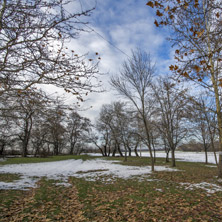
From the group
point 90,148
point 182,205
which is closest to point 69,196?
point 182,205

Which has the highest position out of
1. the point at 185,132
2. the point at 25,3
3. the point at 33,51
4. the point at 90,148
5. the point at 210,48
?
the point at 210,48

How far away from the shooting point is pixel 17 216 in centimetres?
378

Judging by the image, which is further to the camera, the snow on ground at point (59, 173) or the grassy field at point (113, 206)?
the snow on ground at point (59, 173)

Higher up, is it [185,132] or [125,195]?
[185,132]

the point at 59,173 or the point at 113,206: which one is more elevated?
the point at 113,206

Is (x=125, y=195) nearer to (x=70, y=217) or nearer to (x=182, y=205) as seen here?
(x=182, y=205)

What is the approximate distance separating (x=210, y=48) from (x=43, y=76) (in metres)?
8.23

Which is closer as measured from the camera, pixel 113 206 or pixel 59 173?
pixel 113 206

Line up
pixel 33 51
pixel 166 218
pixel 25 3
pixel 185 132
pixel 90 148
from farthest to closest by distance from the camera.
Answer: pixel 90 148 → pixel 185 132 → pixel 33 51 → pixel 25 3 → pixel 166 218

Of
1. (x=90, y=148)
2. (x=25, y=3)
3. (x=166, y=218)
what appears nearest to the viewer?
(x=166, y=218)

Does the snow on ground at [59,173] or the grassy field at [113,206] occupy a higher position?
the grassy field at [113,206]

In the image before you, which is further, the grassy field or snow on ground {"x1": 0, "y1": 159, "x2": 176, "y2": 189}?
snow on ground {"x1": 0, "y1": 159, "x2": 176, "y2": 189}

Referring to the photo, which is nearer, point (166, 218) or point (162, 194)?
point (166, 218)

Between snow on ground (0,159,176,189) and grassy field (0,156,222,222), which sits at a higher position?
grassy field (0,156,222,222)
